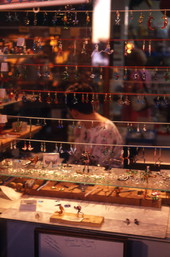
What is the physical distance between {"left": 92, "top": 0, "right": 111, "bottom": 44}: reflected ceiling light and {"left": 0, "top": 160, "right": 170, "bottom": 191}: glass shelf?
888 mm

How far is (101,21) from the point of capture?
264 centimetres

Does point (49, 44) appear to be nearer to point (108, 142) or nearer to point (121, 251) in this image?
point (108, 142)

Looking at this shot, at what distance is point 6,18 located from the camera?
113 inches

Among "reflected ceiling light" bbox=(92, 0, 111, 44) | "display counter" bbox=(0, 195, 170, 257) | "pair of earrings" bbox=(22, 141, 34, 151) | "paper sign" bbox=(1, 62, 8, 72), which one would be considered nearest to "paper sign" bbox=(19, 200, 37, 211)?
"display counter" bbox=(0, 195, 170, 257)

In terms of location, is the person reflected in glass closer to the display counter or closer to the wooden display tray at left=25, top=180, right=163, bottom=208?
the wooden display tray at left=25, top=180, right=163, bottom=208

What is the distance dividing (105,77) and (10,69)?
0.73m

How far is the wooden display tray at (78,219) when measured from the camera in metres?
2.24

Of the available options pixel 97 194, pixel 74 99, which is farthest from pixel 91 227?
pixel 74 99

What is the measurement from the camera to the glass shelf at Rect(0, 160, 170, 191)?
7.73 feet

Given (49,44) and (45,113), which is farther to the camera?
(45,113)

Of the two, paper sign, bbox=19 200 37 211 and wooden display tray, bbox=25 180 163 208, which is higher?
wooden display tray, bbox=25 180 163 208

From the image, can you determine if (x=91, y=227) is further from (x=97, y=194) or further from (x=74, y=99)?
(x=74, y=99)

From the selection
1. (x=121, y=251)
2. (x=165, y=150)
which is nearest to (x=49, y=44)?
(x=165, y=150)

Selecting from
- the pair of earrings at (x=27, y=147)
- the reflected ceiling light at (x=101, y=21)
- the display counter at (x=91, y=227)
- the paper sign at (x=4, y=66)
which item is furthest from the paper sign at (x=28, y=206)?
the reflected ceiling light at (x=101, y=21)
